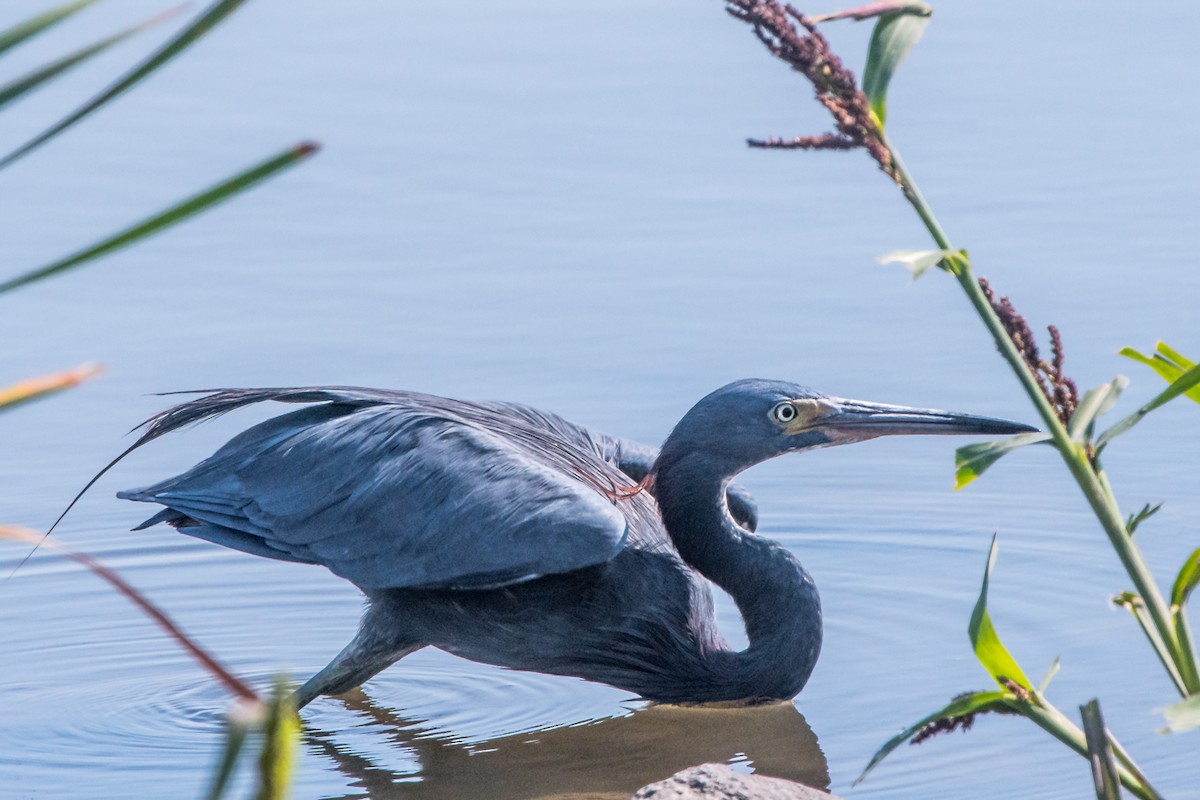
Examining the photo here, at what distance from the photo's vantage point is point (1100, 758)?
2.81 m

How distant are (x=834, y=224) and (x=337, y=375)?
2.93 meters

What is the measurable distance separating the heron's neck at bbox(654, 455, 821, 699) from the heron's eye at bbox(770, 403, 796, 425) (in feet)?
0.87

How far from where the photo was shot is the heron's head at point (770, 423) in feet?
18.8

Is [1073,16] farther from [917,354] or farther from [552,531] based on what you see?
[552,531]

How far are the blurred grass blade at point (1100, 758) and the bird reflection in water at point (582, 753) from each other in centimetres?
244

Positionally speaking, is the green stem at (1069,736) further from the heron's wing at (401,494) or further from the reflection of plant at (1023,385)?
the heron's wing at (401,494)

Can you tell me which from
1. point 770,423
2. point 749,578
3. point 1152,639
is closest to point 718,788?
point 1152,639

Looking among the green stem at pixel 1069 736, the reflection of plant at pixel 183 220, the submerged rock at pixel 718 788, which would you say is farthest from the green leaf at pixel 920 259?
the submerged rock at pixel 718 788

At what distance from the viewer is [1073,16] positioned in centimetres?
1159

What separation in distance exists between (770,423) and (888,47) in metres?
3.04

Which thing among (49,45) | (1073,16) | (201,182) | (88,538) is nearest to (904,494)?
(88,538)

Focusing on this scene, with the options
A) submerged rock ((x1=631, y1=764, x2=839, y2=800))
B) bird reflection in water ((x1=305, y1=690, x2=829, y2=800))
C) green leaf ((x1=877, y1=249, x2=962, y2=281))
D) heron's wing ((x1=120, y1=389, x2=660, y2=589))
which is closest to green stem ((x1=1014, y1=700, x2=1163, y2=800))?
green leaf ((x1=877, y1=249, x2=962, y2=281))

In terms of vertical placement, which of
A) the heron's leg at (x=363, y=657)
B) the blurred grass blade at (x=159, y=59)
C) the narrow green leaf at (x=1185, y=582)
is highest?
the blurred grass blade at (x=159, y=59)

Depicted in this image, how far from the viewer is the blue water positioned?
5672 millimetres
